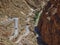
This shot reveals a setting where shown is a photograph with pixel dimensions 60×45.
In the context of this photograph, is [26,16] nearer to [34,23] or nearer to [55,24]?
[34,23]

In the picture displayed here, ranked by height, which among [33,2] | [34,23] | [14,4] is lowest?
[34,23]

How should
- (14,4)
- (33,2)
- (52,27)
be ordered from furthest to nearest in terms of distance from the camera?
(33,2)
(14,4)
(52,27)

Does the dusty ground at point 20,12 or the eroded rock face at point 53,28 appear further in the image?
the dusty ground at point 20,12

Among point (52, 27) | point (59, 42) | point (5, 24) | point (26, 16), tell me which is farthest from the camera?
point (26, 16)

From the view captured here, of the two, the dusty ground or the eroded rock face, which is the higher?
the dusty ground

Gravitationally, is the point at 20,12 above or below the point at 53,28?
above

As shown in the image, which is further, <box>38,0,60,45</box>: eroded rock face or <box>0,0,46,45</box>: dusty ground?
<box>0,0,46,45</box>: dusty ground

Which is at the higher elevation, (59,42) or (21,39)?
(21,39)

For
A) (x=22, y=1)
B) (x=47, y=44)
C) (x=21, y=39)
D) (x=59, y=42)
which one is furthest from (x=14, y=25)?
(x=22, y=1)

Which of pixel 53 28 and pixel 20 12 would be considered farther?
pixel 20 12

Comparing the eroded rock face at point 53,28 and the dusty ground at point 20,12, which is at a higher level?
the dusty ground at point 20,12

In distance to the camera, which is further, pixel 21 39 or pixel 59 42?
pixel 21 39
